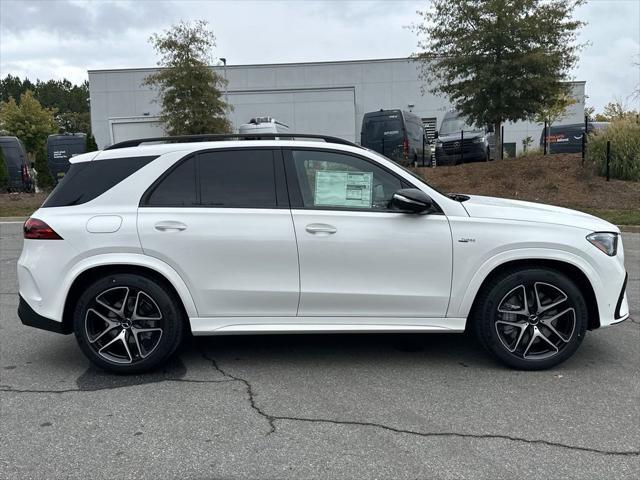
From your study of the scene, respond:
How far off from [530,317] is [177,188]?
281 centimetres

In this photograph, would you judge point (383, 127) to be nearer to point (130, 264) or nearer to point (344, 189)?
point (344, 189)

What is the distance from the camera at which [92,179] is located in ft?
14.1

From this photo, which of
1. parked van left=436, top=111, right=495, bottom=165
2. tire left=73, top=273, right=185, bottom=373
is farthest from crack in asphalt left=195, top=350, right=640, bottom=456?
parked van left=436, top=111, right=495, bottom=165

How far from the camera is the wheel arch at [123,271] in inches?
163

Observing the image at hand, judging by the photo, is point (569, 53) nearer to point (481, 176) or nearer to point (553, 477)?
point (481, 176)

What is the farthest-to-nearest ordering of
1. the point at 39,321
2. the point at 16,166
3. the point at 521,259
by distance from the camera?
1. the point at 16,166
2. the point at 39,321
3. the point at 521,259

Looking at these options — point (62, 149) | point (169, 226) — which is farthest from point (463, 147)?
point (169, 226)

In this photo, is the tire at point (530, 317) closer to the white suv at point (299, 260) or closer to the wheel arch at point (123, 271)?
the white suv at point (299, 260)

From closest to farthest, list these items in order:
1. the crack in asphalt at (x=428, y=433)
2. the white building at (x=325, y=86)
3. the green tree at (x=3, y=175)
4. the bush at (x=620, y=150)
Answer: the crack in asphalt at (x=428, y=433) < the bush at (x=620, y=150) < the green tree at (x=3, y=175) < the white building at (x=325, y=86)

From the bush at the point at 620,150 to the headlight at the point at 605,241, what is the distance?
12.9 m

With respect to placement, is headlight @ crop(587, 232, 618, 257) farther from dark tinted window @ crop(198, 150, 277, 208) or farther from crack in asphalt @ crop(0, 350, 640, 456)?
dark tinted window @ crop(198, 150, 277, 208)

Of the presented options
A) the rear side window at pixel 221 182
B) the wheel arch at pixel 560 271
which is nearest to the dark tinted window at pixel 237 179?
the rear side window at pixel 221 182

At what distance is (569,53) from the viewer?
1486 cm

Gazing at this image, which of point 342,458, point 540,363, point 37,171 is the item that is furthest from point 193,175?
point 37,171
